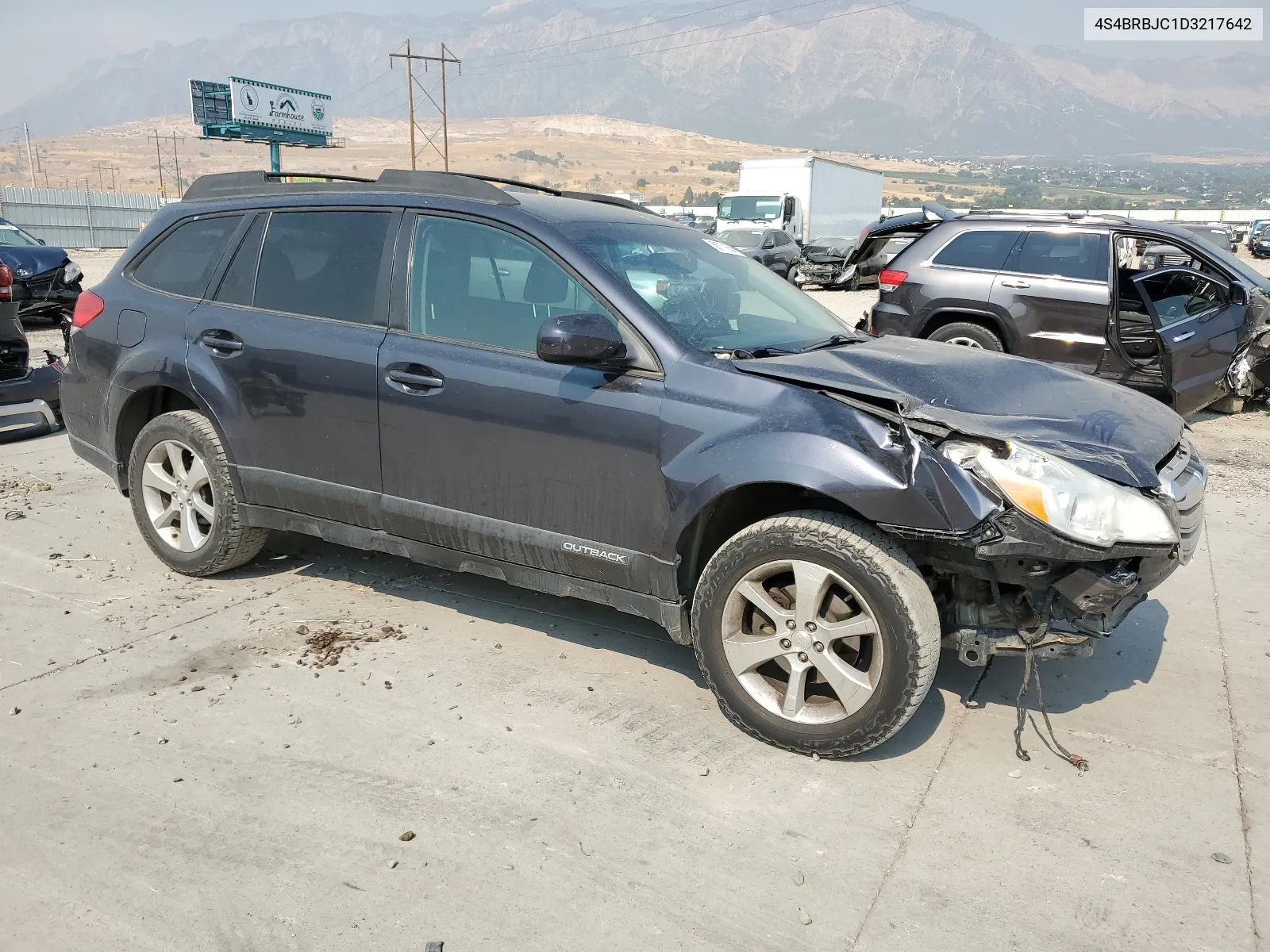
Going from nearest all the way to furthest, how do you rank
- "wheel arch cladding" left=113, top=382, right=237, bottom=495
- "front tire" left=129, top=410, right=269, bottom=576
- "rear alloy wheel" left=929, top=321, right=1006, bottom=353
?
"front tire" left=129, top=410, right=269, bottom=576 → "wheel arch cladding" left=113, top=382, right=237, bottom=495 → "rear alloy wheel" left=929, top=321, right=1006, bottom=353

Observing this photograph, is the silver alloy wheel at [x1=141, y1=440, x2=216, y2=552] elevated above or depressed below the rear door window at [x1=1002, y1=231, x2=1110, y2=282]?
below

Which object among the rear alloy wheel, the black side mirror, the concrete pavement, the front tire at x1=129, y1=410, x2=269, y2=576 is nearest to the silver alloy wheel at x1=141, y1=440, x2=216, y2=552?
the front tire at x1=129, y1=410, x2=269, y2=576

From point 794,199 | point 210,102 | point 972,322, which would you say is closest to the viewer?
Result: point 972,322

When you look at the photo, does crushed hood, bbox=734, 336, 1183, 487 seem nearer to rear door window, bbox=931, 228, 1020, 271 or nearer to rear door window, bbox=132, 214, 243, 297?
rear door window, bbox=132, 214, 243, 297

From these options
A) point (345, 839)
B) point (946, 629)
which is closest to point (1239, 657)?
point (946, 629)

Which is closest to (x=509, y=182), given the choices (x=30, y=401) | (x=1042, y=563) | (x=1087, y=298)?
(x=1042, y=563)

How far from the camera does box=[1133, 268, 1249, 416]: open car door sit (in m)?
7.92

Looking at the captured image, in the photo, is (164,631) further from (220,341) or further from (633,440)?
(633,440)

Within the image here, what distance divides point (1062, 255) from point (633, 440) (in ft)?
20.9

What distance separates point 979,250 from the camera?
29.3 feet

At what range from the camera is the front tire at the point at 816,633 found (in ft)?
10.5

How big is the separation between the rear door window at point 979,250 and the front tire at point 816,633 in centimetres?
628

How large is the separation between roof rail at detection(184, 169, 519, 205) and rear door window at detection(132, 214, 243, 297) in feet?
0.62

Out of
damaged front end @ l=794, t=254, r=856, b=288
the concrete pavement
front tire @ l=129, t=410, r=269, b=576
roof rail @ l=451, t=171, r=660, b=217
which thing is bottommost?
damaged front end @ l=794, t=254, r=856, b=288
